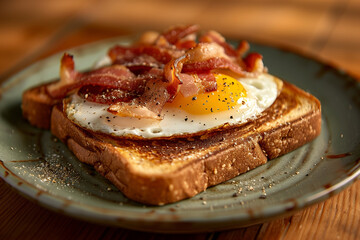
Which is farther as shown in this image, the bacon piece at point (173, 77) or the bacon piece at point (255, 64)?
the bacon piece at point (255, 64)

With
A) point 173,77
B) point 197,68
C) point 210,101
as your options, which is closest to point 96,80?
point 173,77

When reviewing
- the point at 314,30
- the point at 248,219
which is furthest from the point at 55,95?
the point at 314,30

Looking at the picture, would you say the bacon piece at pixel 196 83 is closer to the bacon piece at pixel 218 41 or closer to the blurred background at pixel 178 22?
the bacon piece at pixel 218 41

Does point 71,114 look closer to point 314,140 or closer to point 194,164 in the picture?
point 194,164

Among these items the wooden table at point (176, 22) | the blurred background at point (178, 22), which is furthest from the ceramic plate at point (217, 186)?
the blurred background at point (178, 22)

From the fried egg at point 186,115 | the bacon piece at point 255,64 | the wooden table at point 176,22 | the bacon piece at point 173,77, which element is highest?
the bacon piece at point 173,77

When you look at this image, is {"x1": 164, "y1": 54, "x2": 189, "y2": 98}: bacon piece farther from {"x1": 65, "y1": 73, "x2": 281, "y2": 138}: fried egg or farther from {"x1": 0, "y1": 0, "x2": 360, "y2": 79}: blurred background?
{"x1": 0, "y1": 0, "x2": 360, "y2": 79}: blurred background
